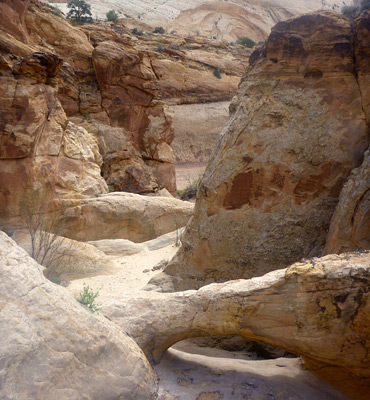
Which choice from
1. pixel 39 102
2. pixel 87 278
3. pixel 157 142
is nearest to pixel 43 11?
pixel 157 142

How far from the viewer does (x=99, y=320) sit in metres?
2.76

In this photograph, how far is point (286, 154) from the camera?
199 inches

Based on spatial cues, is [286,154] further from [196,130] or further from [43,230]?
[196,130]

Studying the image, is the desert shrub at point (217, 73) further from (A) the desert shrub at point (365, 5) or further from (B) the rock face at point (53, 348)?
(B) the rock face at point (53, 348)

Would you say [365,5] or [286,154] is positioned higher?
[365,5]

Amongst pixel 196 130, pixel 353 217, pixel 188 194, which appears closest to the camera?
pixel 353 217

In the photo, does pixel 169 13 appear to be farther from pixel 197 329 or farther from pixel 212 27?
pixel 197 329

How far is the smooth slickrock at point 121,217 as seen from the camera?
30.5 feet

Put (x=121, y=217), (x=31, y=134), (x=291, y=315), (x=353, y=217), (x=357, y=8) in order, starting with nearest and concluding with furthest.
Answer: (x=291, y=315), (x=353, y=217), (x=357, y=8), (x=31, y=134), (x=121, y=217)

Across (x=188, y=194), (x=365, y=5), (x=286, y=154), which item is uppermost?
(x=365, y=5)

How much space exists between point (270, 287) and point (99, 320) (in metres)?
1.36

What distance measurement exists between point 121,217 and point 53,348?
24.7 ft

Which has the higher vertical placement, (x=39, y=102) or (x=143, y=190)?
(x=39, y=102)

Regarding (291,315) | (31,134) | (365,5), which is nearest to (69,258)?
(31,134)
